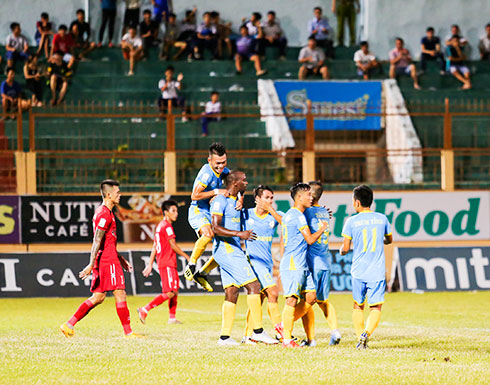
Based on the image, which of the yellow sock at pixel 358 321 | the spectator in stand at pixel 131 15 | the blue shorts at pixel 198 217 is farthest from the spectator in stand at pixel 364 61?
the yellow sock at pixel 358 321

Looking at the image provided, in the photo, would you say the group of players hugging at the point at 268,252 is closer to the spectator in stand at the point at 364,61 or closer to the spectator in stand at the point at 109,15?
the spectator in stand at the point at 364,61

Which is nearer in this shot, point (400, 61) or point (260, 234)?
point (260, 234)

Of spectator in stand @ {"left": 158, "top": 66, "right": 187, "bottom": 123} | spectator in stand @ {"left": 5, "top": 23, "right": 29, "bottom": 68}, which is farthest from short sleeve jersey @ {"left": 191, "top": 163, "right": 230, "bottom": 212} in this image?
spectator in stand @ {"left": 5, "top": 23, "right": 29, "bottom": 68}

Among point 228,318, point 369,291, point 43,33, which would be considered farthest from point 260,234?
point 43,33

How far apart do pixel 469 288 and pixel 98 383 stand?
48.2 feet

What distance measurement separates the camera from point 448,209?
73.0 ft

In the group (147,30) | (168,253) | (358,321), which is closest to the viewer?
(358,321)

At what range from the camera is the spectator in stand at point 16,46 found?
95.7 ft

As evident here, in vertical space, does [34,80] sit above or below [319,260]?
above

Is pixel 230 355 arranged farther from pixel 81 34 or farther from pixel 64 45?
pixel 81 34

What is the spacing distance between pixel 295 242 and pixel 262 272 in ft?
2.22

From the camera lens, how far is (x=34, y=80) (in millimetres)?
27891

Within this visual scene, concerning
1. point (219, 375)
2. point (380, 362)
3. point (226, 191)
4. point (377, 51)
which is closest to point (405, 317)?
point (226, 191)

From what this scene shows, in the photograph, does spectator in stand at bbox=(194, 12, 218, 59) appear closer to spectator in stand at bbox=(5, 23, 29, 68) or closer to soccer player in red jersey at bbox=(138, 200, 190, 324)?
spectator in stand at bbox=(5, 23, 29, 68)
